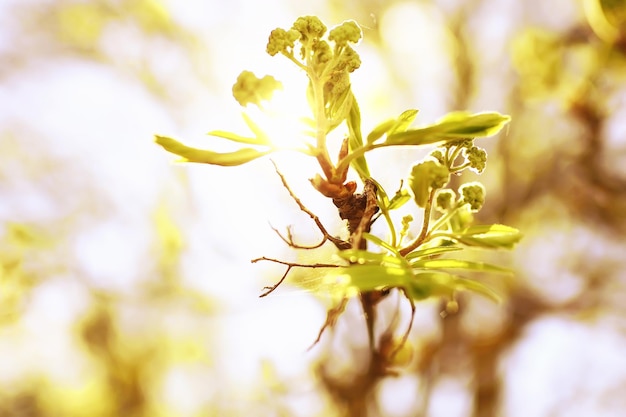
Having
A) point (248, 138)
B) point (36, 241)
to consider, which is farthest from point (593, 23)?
point (36, 241)

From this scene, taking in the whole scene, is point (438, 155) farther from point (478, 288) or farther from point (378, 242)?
point (478, 288)

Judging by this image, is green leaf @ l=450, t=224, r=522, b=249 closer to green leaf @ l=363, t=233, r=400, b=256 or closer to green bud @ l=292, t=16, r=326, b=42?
green leaf @ l=363, t=233, r=400, b=256

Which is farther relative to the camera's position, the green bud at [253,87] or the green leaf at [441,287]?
the green bud at [253,87]

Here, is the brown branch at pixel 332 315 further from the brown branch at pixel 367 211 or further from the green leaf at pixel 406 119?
the green leaf at pixel 406 119

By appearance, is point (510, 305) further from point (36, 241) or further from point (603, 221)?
point (36, 241)

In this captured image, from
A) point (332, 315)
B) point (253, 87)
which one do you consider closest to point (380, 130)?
point (253, 87)

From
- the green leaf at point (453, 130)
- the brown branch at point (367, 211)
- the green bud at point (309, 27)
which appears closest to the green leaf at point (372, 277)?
the brown branch at point (367, 211)
